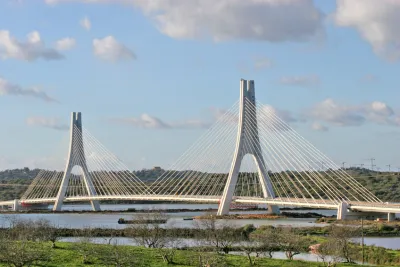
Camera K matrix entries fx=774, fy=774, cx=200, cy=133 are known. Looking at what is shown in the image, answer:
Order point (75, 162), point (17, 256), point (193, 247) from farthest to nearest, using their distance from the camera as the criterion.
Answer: point (75, 162), point (193, 247), point (17, 256)

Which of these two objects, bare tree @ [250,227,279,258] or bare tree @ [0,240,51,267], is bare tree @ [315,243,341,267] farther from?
bare tree @ [0,240,51,267]

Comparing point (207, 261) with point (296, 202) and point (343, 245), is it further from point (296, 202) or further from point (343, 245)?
point (296, 202)

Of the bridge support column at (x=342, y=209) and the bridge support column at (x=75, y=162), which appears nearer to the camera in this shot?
the bridge support column at (x=342, y=209)

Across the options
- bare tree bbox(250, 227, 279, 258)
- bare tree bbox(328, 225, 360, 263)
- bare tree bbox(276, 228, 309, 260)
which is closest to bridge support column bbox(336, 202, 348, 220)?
bare tree bbox(328, 225, 360, 263)

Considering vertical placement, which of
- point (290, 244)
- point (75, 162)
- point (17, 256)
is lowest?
point (17, 256)

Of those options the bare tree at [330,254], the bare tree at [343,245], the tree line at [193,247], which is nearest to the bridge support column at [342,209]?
the tree line at [193,247]

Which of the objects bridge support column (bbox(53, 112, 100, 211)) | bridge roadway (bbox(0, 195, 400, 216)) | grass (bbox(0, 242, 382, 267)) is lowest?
grass (bbox(0, 242, 382, 267))

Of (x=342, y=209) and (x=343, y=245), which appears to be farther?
(x=342, y=209)

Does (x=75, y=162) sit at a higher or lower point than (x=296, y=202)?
higher

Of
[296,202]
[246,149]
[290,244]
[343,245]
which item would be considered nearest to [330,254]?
[343,245]

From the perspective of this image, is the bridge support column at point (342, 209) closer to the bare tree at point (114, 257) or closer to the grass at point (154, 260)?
the grass at point (154, 260)

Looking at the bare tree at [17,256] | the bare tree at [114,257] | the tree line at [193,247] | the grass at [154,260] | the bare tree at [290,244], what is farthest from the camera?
the bare tree at [290,244]

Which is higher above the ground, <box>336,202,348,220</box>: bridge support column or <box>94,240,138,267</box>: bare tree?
<box>336,202,348,220</box>: bridge support column

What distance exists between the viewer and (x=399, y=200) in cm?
8788
